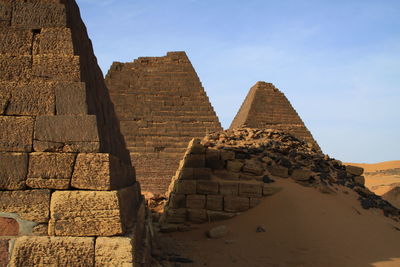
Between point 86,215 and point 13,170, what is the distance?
850 mm

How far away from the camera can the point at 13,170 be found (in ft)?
11.9

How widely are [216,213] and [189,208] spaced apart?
661mm

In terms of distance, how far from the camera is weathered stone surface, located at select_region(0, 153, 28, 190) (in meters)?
3.61

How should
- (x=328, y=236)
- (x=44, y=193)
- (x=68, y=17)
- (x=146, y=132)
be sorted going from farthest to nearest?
(x=146, y=132) < (x=328, y=236) < (x=68, y=17) < (x=44, y=193)

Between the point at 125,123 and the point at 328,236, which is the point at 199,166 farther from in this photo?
the point at 125,123

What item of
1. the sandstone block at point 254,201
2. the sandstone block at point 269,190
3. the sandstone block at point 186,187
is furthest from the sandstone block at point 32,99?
the sandstone block at point 269,190

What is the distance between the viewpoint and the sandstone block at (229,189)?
862 cm

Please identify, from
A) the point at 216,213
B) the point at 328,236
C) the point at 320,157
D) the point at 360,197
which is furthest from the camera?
the point at 320,157

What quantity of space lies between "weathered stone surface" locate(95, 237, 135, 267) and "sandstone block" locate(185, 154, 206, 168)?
18.3 feet

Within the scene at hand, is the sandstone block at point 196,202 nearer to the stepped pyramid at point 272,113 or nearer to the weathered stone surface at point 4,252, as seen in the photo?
the weathered stone surface at point 4,252

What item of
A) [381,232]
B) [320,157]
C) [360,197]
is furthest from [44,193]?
[320,157]

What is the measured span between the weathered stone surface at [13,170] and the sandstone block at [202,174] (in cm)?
552

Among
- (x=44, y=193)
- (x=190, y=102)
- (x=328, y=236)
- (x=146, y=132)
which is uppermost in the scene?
(x=190, y=102)

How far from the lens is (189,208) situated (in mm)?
8734
